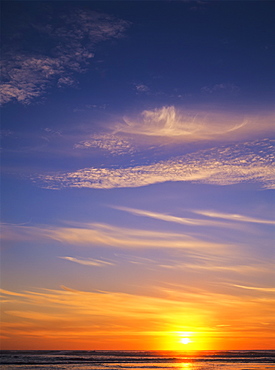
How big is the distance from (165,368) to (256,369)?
12303 mm

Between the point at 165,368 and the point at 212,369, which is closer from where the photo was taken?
the point at 212,369

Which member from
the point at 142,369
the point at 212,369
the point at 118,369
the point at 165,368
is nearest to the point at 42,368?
the point at 118,369

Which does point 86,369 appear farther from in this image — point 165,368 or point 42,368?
point 165,368

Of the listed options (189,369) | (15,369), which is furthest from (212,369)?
(15,369)

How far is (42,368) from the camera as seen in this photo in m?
47.1

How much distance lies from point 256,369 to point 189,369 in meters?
9.73

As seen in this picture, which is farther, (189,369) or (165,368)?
(165,368)

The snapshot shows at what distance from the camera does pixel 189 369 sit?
151ft

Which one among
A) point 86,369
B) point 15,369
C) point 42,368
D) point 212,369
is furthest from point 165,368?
point 15,369

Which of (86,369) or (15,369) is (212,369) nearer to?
(86,369)

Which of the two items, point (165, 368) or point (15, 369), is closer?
point (15, 369)

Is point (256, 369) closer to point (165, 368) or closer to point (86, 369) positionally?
point (165, 368)

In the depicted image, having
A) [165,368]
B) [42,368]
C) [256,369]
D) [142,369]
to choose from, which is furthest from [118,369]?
[256,369]

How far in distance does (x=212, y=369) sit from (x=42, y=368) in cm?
2231
